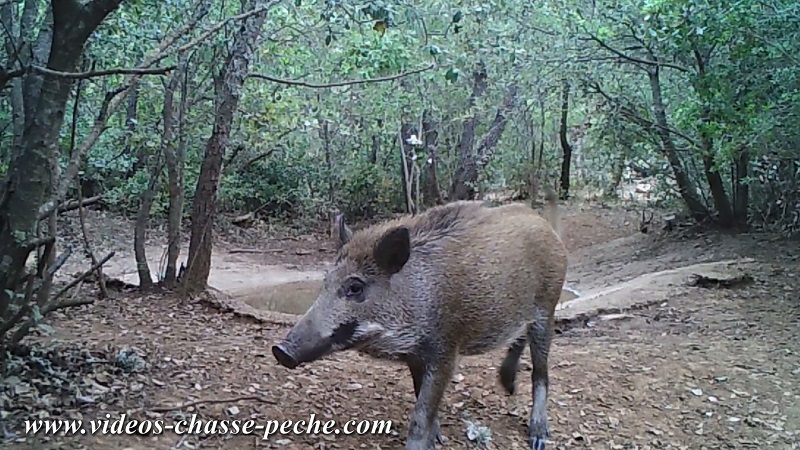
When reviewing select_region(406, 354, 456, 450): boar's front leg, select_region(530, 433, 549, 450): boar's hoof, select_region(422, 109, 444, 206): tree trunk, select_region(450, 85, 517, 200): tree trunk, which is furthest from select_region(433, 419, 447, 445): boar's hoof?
select_region(422, 109, 444, 206): tree trunk

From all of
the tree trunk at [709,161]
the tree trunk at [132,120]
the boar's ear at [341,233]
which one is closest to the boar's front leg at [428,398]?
the boar's ear at [341,233]

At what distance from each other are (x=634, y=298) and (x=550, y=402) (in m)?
3.53

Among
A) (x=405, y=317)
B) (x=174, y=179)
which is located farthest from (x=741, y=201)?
(x=405, y=317)

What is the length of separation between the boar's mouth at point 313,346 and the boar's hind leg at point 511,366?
1.32 m

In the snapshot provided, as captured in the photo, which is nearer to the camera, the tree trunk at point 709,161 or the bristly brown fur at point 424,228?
the bristly brown fur at point 424,228

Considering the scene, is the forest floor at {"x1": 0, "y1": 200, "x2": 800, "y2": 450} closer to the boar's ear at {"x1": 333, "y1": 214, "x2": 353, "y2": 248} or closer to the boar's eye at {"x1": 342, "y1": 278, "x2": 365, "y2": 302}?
the boar's eye at {"x1": 342, "y1": 278, "x2": 365, "y2": 302}

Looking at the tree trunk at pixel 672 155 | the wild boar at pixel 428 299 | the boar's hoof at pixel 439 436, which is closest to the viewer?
the wild boar at pixel 428 299

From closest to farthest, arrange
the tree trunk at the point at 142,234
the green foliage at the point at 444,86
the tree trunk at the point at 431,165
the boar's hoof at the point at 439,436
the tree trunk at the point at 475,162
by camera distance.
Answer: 1. the boar's hoof at the point at 439,436
2. the green foliage at the point at 444,86
3. the tree trunk at the point at 142,234
4. the tree trunk at the point at 475,162
5. the tree trunk at the point at 431,165

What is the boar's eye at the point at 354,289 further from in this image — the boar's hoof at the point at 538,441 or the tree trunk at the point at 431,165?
the tree trunk at the point at 431,165

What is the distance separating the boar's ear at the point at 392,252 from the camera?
3508mm

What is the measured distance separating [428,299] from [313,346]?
23.7 inches

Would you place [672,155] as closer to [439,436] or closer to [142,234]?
[142,234]

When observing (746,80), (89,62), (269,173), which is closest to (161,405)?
(89,62)

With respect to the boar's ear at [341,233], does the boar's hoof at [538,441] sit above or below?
below
